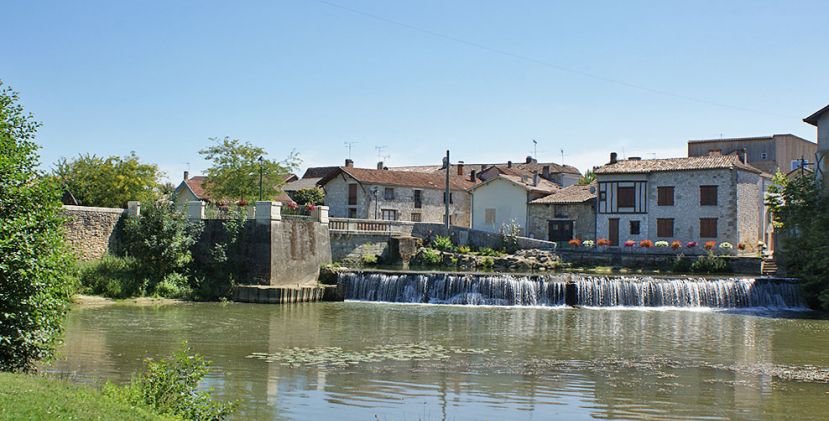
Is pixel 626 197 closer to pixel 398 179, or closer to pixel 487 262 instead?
pixel 487 262

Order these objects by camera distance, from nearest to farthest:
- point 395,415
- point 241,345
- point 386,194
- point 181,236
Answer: point 395,415 < point 241,345 < point 181,236 < point 386,194

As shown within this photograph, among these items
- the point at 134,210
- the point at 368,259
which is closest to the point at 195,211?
the point at 134,210

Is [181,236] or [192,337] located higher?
[181,236]

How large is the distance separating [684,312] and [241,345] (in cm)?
1645

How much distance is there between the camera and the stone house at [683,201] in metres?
43.1

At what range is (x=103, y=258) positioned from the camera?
1148 inches

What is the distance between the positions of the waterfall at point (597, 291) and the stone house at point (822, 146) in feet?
17.6

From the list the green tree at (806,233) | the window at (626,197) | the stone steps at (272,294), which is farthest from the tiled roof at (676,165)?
the stone steps at (272,294)

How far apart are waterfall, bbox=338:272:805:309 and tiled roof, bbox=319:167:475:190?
2533 cm

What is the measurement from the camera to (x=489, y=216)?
181 feet

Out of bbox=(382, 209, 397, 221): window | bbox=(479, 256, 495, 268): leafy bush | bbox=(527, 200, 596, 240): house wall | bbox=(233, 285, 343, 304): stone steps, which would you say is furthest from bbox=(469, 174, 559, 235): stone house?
bbox=(233, 285, 343, 304): stone steps

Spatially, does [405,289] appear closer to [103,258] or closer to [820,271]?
[103,258]

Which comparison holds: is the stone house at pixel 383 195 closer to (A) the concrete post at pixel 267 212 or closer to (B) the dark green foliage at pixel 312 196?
(B) the dark green foliage at pixel 312 196

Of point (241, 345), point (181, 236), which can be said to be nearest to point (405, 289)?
point (181, 236)
